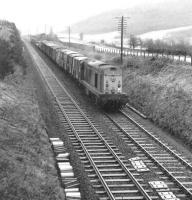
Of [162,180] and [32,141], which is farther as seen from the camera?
[32,141]

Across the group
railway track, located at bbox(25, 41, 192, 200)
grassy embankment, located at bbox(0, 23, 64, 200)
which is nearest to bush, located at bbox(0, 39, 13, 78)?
grassy embankment, located at bbox(0, 23, 64, 200)

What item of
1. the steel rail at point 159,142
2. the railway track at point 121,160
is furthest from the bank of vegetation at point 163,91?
the railway track at point 121,160

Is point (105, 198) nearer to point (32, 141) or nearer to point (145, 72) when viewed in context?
point (32, 141)

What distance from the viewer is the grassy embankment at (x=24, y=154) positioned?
38.2 feet

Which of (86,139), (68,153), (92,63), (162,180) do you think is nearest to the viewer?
(162,180)

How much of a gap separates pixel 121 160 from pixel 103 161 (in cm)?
90

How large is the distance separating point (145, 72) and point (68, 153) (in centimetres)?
1902

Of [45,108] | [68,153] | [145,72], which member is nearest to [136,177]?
[68,153]

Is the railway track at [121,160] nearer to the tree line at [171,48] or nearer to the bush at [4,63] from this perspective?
the bush at [4,63]

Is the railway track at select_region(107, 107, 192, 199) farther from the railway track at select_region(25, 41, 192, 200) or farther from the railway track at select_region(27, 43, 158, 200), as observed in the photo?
the railway track at select_region(27, 43, 158, 200)

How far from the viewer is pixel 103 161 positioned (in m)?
16.4

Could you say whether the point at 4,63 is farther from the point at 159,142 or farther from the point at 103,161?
the point at 103,161

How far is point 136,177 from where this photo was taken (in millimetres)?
14977

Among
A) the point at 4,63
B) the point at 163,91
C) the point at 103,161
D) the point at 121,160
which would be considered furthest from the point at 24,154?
the point at 4,63
